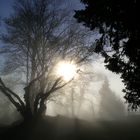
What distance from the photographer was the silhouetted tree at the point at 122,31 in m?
11.6

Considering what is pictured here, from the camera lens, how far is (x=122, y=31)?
12.4 metres

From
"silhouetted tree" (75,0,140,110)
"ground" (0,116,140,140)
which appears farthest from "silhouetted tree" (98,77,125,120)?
"silhouetted tree" (75,0,140,110)

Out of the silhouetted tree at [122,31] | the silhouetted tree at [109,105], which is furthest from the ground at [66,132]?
the silhouetted tree at [109,105]

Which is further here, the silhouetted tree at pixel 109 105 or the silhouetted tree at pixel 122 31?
the silhouetted tree at pixel 109 105

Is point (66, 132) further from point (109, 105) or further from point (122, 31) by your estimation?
point (109, 105)

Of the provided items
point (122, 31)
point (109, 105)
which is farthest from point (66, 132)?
point (109, 105)

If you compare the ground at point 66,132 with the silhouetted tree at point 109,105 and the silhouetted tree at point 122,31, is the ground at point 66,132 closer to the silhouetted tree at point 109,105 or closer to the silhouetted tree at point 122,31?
the silhouetted tree at point 122,31

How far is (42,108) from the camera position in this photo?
22.1 meters

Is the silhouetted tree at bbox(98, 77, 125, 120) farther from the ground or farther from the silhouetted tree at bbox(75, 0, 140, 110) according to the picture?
the silhouetted tree at bbox(75, 0, 140, 110)

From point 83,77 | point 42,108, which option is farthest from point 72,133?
point 83,77

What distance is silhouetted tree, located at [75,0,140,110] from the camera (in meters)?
11.6

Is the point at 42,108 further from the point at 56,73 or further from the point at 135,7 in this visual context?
the point at 135,7

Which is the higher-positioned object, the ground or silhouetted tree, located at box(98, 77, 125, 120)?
silhouetted tree, located at box(98, 77, 125, 120)

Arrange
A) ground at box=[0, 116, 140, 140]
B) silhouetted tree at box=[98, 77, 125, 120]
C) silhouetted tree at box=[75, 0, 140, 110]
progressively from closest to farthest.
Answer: silhouetted tree at box=[75, 0, 140, 110], ground at box=[0, 116, 140, 140], silhouetted tree at box=[98, 77, 125, 120]
